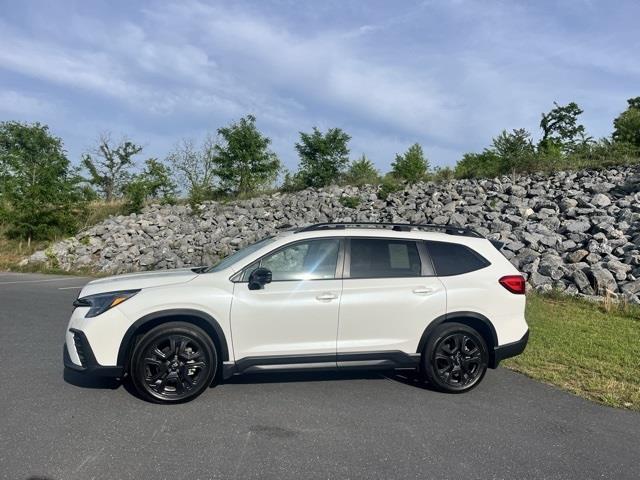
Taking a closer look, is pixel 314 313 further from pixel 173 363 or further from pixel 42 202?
pixel 42 202

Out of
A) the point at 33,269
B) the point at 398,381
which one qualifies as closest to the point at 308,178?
the point at 33,269

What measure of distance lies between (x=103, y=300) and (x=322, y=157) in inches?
787

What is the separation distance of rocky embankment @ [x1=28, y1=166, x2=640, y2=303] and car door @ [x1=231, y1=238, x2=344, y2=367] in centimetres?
771

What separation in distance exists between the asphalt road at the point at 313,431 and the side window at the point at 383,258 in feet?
4.20

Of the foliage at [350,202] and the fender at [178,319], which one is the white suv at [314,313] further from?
the foliage at [350,202]

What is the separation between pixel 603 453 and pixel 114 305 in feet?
14.5

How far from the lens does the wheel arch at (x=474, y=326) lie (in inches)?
197

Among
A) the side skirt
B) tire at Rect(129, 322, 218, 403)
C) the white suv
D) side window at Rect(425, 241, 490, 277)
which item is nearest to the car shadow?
the white suv

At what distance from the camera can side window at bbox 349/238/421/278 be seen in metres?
5.05

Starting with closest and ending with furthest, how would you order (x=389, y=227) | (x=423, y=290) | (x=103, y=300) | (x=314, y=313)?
1. (x=103, y=300)
2. (x=314, y=313)
3. (x=423, y=290)
4. (x=389, y=227)

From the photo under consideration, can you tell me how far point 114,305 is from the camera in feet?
14.9

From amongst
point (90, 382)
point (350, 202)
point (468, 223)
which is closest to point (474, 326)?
point (90, 382)

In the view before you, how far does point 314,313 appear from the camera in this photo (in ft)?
15.6

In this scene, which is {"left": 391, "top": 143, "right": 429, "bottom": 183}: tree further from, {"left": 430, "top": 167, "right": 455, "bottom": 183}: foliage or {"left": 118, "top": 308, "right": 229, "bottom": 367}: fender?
{"left": 118, "top": 308, "right": 229, "bottom": 367}: fender
